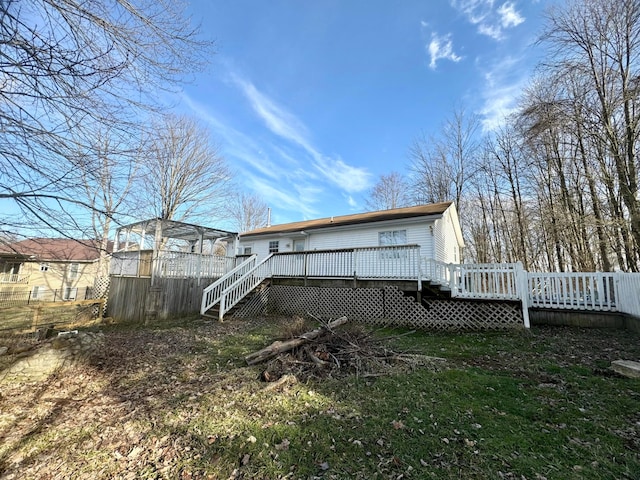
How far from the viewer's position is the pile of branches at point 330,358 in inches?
177

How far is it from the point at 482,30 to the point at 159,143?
13.9 metres

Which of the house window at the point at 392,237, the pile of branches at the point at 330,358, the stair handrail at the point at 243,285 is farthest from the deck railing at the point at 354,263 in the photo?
the pile of branches at the point at 330,358

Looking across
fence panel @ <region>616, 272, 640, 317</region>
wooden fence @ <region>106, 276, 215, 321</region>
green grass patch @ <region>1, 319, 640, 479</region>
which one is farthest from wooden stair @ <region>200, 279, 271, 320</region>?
fence panel @ <region>616, 272, 640, 317</region>

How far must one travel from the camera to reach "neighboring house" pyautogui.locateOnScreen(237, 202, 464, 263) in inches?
446

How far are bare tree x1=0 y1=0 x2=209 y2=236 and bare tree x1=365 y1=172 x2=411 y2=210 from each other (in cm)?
2461

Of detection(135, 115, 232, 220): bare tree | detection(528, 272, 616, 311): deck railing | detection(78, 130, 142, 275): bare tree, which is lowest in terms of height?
detection(528, 272, 616, 311): deck railing

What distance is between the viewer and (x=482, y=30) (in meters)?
11.4

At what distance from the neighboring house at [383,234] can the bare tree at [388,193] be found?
10511 mm

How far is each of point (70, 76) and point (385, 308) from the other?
8.78 meters

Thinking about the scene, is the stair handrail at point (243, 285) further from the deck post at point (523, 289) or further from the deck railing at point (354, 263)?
the deck post at point (523, 289)

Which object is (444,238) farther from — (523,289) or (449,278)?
(523,289)

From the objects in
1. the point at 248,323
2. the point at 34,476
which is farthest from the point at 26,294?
the point at 34,476

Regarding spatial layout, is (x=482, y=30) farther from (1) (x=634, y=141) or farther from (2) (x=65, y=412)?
(2) (x=65, y=412)

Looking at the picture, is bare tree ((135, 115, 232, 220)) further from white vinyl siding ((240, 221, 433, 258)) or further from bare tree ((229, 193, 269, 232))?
bare tree ((229, 193, 269, 232))
